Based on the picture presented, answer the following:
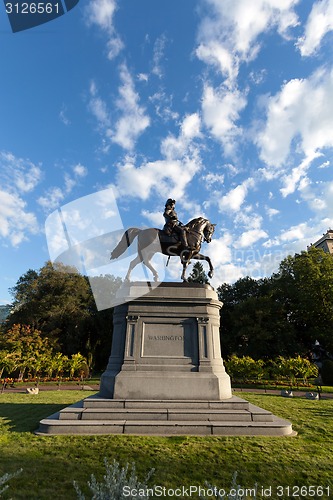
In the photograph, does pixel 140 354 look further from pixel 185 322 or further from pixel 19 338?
pixel 19 338

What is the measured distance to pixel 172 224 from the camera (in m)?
11.9

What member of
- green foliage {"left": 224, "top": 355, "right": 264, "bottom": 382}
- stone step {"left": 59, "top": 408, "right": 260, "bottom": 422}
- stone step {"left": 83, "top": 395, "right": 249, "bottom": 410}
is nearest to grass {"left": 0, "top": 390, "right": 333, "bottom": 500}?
stone step {"left": 59, "top": 408, "right": 260, "bottom": 422}

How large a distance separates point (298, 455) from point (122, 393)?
5.00 m

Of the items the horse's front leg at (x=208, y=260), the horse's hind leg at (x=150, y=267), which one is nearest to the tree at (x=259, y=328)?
the horse's front leg at (x=208, y=260)

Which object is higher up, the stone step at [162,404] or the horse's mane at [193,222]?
the horse's mane at [193,222]

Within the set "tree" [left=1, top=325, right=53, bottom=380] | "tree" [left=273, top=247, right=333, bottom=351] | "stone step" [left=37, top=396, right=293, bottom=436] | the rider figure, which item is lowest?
"stone step" [left=37, top=396, right=293, bottom=436]

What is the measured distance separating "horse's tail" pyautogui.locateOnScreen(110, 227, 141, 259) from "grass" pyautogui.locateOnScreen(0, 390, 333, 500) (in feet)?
20.5

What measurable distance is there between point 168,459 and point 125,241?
751 cm

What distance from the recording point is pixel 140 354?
9766 mm

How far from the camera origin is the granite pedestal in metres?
7.54

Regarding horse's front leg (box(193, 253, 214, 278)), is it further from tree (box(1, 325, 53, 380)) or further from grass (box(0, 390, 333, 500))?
tree (box(1, 325, 53, 380))

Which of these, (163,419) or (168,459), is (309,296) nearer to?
(163,419)

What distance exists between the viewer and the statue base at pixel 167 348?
9.18 meters

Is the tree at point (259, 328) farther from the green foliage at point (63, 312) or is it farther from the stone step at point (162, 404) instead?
the stone step at point (162, 404)
